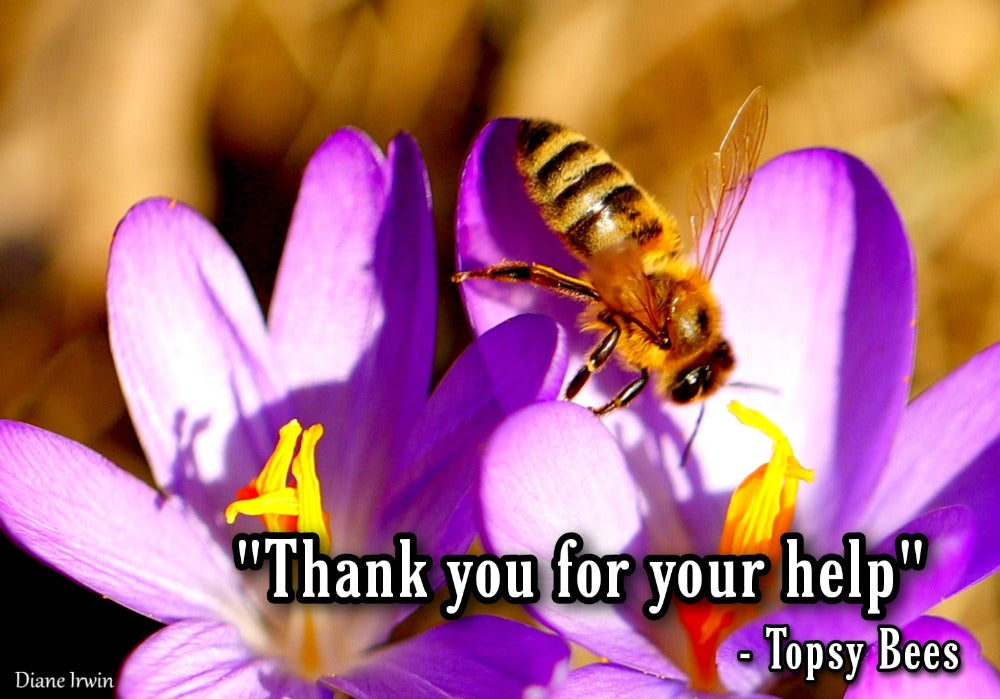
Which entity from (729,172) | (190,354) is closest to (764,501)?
(729,172)

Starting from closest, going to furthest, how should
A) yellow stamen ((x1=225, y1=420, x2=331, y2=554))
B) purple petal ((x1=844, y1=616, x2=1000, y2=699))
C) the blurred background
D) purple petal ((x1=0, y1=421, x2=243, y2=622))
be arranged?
purple petal ((x1=844, y1=616, x2=1000, y2=699)) < purple petal ((x1=0, y1=421, x2=243, y2=622)) < yellow stamen ((x1=225, y1=420, x2=331, y2=554)) < the blurred background

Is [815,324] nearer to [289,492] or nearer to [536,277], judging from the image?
[536,277]

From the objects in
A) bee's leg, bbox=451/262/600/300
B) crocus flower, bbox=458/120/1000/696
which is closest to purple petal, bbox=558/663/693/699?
crocus flower, bbox=458/120/1000/696

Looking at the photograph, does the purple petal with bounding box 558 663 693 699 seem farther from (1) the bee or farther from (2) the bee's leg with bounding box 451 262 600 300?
(2) the bee's leg with bounding box 451 262 600 300

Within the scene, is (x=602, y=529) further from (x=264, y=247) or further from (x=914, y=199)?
(x=914, y=199)

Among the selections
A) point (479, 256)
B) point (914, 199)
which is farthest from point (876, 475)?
point (914, 199)

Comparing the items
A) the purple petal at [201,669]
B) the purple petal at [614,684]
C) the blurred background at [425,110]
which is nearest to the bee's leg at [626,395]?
the purple petal at [614,684]
